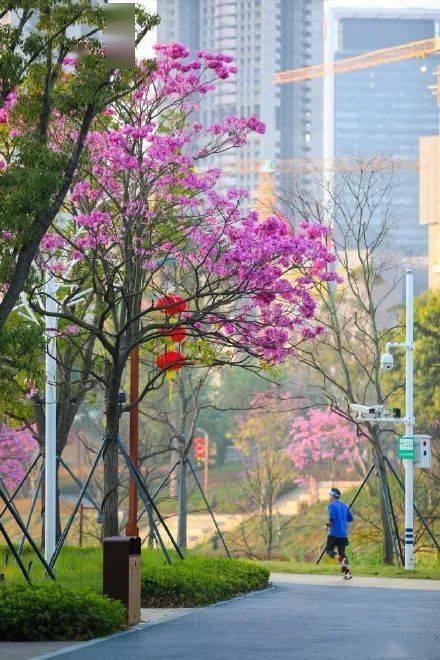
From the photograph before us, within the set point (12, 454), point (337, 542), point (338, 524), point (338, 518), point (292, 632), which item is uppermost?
point (12, 454)

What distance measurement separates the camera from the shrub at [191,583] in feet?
68.8

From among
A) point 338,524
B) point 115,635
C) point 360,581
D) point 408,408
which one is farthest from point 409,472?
point 115,635

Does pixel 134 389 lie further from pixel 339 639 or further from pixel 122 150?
pixel 339 639

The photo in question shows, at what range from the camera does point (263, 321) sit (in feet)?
74.8

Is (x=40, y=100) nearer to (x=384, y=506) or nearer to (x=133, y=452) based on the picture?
(x=133, y=452)

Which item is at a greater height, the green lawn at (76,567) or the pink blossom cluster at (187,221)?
the pink blossom cluster at (187,221)

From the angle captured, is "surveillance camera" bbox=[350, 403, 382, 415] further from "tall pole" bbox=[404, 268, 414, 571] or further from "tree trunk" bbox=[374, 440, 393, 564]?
"tree trunk" bbox=[374, 440, 393, 564]

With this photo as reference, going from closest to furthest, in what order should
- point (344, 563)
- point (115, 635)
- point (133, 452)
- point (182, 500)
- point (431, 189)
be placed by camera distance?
1. point (115, 635)
2. point (133, 452)
3. point (344, 563)
4. point (182, 500)
5. point (431, 189)

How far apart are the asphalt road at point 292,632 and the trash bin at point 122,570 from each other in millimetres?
449

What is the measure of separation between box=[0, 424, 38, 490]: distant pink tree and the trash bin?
33.1 metres

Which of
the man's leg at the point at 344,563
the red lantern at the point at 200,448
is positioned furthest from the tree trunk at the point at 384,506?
the red lantern at the point at 200,448

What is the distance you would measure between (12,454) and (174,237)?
35.0 meters

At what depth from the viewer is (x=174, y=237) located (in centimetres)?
2433

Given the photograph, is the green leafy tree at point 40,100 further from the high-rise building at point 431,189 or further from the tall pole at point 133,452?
the high-rise building at point 431,189
